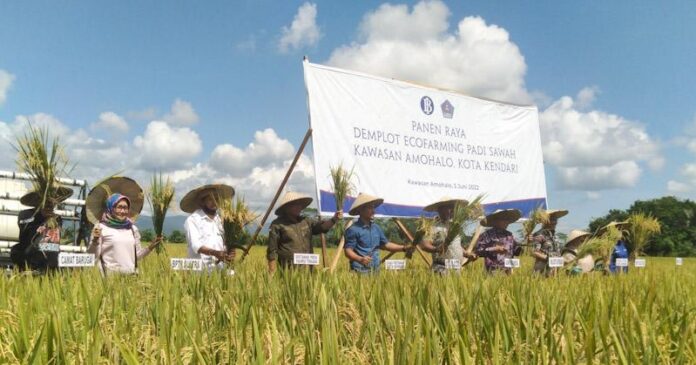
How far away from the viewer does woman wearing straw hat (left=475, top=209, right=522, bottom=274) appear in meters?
6.17

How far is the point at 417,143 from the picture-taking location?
8.31m

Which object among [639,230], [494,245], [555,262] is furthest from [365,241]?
[639,230]

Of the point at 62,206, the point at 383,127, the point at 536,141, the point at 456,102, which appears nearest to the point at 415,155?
the point at 383,127

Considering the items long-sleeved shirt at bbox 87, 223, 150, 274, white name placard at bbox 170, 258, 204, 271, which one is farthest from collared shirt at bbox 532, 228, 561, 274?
long-sleeved shirt at bbox 87, 223, 150, 274

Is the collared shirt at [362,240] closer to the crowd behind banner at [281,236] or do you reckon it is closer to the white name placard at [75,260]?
the crowd behind banner at [281,236]

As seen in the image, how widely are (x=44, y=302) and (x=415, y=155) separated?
593 cm

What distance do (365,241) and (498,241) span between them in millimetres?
1559

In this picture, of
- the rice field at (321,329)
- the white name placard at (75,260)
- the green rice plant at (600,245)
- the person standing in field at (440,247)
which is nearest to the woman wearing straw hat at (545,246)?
the green rice plant at (600,245)

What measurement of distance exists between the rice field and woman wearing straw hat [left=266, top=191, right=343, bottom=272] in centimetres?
182

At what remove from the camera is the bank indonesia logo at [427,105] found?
27.8ft

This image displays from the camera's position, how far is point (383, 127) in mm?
7828

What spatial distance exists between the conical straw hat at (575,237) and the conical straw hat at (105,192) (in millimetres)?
4859

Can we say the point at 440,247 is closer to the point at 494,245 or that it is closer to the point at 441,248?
the point at 441,248

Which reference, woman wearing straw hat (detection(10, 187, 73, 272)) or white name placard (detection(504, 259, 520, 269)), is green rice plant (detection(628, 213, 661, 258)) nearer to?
white name placard (detection(504, 259, 520, 269))
